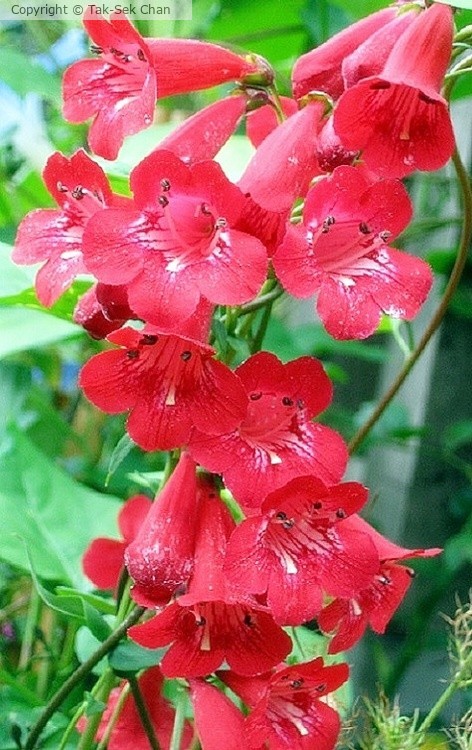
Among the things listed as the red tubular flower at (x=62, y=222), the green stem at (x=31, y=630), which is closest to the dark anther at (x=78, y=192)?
the red tubular flower at (x=62, y=222)

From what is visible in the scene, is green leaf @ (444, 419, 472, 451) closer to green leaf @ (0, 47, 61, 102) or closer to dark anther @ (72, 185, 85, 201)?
green leaf @ (0, 47, 61, 102)

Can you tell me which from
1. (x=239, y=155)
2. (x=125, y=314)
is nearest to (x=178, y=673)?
(x=125, y=314)

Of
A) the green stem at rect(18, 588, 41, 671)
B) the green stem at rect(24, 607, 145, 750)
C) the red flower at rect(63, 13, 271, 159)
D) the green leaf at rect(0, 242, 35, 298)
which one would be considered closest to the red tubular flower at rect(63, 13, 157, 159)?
the red flower at rect(63, 13, 271, 159)

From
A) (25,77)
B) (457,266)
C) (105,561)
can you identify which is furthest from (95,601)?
(25,77)

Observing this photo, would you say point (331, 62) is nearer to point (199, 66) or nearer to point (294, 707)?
point (199, 66)

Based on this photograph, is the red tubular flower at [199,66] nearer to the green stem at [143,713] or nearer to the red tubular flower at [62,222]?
the red tubular flower at [62,222]

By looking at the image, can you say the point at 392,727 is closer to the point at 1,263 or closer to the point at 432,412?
the point at 1,263
